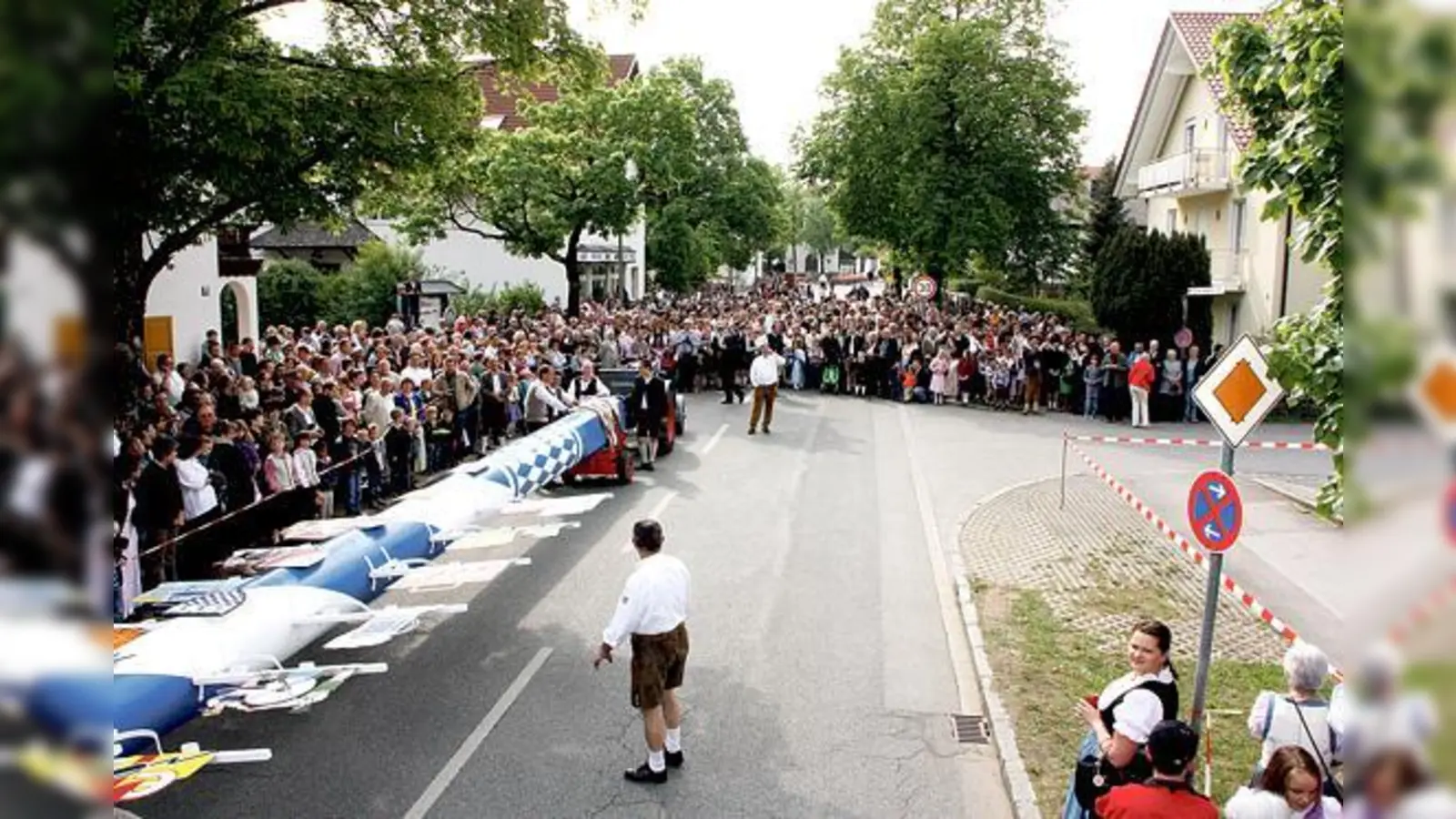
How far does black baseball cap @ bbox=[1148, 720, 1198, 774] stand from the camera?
4.90 m

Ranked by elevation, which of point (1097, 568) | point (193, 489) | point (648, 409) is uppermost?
point (648, 409)

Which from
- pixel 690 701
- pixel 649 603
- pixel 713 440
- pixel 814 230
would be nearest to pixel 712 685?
pixel 690 701

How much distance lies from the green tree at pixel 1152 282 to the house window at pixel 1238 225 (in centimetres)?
151

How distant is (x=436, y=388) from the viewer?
18078 mm

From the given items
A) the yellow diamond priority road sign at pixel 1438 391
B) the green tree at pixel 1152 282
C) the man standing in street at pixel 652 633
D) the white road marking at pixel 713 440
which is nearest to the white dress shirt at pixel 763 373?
the white road marking at pixel 713 440

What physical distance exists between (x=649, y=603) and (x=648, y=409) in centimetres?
1129

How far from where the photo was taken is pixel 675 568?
780cm

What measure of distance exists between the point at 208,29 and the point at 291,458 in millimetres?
4573

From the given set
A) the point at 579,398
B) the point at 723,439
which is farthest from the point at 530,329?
the point at 579,398

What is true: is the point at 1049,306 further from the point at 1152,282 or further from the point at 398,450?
the point at 398,450

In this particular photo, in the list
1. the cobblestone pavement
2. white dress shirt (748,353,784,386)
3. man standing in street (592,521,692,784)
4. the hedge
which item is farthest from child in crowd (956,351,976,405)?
man standing in street (592,521,692,784)

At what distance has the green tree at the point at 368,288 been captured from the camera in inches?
1497

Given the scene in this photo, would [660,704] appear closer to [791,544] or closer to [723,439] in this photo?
[791,544]

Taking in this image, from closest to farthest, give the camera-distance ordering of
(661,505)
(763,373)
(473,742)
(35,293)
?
(35,293), (473,742), (661,505), (763,373)
